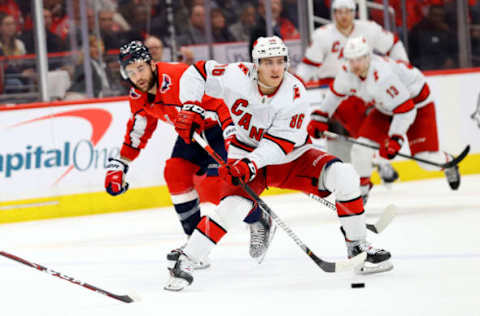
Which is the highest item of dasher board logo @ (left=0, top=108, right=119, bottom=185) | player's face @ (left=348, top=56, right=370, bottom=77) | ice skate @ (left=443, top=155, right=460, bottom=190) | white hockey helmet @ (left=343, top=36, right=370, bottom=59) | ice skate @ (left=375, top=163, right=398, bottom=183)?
white hockey helmet @ (left=343, top=36, right=370, bottom=59)

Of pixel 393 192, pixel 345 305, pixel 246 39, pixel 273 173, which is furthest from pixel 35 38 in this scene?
pixel 345 305

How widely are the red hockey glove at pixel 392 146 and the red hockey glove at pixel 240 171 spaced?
2082mm

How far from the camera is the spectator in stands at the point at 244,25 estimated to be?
7.41m

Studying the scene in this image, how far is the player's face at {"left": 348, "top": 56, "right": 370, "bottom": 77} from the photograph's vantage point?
5172 mm

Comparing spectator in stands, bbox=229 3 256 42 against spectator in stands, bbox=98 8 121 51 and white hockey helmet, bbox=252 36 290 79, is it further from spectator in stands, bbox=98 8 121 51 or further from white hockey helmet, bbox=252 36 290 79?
white hockey helmet, bbox=252 36 290 79

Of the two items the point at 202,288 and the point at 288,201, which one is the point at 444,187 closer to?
the point at 288,201

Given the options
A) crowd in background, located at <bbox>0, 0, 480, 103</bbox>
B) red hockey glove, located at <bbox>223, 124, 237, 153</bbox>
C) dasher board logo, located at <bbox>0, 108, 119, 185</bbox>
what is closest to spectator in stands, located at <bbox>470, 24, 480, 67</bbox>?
crowd in background, located at <bbox>0, 0, 480, 103</bbox>

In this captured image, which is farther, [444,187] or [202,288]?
[444,187]

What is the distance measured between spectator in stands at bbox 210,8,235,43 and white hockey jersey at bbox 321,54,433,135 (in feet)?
6.69

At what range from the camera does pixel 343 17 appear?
6508mm

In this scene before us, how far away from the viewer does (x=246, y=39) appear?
7.44 meters

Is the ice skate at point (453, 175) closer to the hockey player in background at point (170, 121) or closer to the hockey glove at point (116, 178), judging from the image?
the hockey player in background at point (170, 121)

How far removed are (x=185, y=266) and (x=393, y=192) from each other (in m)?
3.48

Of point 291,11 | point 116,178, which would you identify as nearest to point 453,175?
point 291,11
